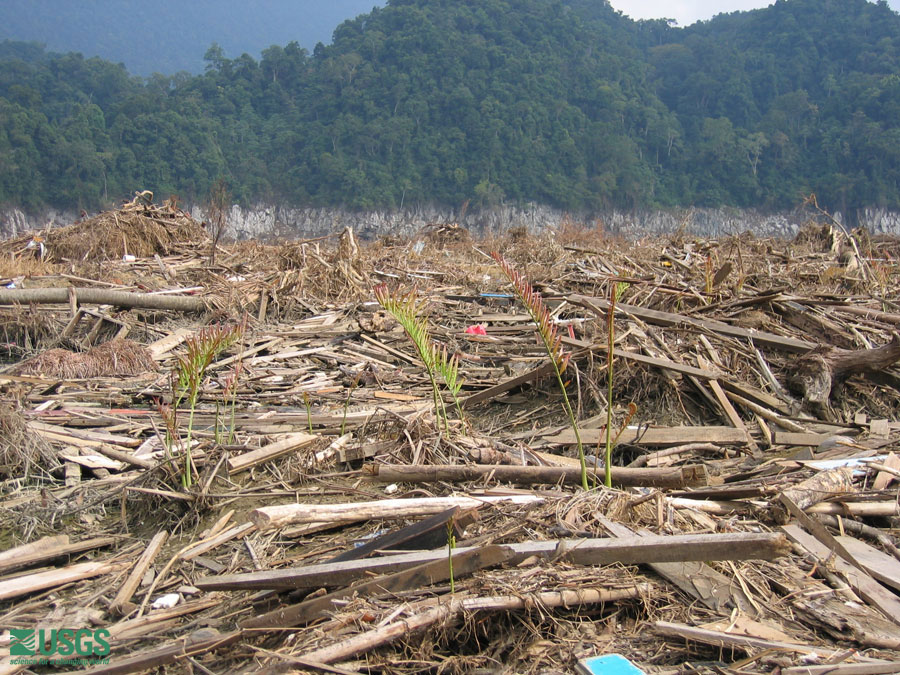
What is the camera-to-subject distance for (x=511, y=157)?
74812 mm

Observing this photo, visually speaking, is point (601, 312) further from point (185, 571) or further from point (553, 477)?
point (185, 571)

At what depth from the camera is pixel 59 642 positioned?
262 cm

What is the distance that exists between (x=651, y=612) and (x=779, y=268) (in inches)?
318

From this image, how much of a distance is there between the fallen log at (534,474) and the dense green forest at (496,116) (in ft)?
210

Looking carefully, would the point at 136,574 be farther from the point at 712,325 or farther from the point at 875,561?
the point at 712,325

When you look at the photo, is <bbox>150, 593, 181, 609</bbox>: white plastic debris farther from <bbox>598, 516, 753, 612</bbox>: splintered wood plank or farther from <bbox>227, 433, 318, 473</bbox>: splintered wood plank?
<bbox>598, 516, 753, 612</bbox>: splintered wood plank

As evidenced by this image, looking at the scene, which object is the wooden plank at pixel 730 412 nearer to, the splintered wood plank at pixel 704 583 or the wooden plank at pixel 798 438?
the wooden plank at pixel 798 438

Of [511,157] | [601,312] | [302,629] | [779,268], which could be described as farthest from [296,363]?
[511,157]

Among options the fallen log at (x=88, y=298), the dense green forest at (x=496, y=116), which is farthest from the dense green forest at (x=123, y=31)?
the fallen log at (x=88, y=298)

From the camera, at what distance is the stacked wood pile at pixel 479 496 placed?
2.35m

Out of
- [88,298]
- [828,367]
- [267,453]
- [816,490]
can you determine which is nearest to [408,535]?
[267,453]

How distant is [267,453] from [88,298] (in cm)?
550

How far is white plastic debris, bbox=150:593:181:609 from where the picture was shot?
286 centimetres

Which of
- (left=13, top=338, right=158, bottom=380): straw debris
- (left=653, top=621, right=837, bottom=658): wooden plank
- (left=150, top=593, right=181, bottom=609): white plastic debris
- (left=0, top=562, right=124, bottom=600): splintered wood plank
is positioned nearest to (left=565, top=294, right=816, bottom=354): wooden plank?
(left=653, top=621, right=837, bottom=658): wooden plank
